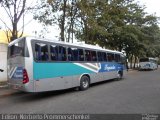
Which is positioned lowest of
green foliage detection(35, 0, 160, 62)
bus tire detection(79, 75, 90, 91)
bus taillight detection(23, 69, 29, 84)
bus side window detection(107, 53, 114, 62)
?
bus tire detection(79, 75, 90, 91)

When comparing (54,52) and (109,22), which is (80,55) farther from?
(109,22)

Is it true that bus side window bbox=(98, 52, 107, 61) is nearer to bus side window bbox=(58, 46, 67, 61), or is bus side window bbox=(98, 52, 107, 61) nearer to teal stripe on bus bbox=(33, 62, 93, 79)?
teal stripe on bus bbox=(33, 62, 93, 79)

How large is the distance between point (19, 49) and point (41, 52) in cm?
97

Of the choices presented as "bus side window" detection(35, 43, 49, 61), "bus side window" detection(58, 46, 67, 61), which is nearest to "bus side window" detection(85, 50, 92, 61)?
"bus side window" detection(58, 46, 67, 61)

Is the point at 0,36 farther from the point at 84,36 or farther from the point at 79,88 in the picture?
the point at 79,88

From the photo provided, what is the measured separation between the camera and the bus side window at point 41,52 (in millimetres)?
9955

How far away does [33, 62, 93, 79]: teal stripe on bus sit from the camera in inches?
387

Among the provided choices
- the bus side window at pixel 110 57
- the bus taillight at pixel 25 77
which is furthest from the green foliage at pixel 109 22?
the bus taillight at pixel 25 77

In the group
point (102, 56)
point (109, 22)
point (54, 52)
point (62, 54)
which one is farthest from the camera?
point (109, 22)

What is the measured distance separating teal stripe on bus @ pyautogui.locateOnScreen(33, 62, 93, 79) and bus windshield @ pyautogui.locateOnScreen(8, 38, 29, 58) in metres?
0.65

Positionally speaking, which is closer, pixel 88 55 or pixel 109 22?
pixel 88 55

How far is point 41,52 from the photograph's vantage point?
10188 millimetres

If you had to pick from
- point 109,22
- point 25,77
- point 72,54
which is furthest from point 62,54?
point 109,22

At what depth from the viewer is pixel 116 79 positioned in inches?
750
